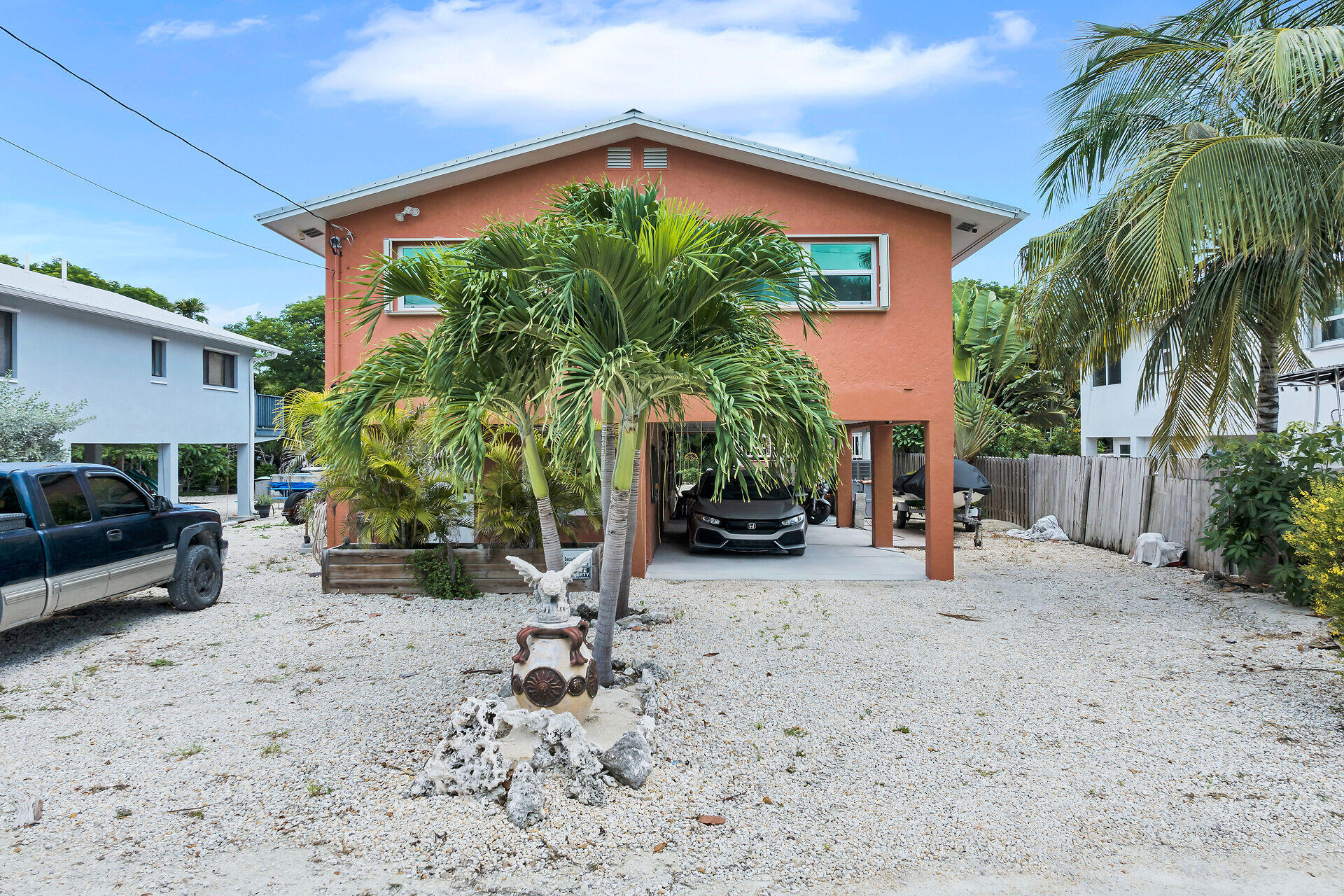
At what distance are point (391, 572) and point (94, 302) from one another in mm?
12320

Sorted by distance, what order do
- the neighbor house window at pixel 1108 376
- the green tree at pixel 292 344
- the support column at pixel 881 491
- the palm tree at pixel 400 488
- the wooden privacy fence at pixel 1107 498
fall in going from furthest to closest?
the green tree at pixel 292 344
the neighbor house window at pixel 1108 376
the support column at pixel 881 491
the wooden privacy fence at pixel 1107 498
the palm tree at pixel 400 488

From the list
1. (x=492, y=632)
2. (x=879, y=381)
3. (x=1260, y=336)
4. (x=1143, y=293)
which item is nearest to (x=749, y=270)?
(x=492, y=632)

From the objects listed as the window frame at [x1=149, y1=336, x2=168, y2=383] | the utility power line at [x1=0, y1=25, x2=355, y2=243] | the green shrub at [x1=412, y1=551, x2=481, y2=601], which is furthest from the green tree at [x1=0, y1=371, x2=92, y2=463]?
the window frame at [x1=149, y1=336, x2=168, y2=383]

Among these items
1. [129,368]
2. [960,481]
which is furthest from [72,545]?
[960,481]

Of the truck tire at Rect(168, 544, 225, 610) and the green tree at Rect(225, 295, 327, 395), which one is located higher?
the green tree at Rect(225, 295, 327, 395)

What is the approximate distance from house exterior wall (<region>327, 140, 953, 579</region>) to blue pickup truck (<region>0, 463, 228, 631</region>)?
2.95 metres

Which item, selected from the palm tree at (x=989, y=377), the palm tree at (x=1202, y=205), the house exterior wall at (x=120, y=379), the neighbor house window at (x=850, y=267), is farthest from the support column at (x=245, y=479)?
the palm tree at (x=1202, y=205)

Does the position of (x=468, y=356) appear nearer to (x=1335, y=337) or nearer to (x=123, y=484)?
(x=123, y=484)

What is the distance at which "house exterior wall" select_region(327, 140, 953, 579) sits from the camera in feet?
35.1

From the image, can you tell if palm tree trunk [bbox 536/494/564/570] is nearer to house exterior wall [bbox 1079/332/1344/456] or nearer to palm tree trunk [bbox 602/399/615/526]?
palm tree trunk [bbox 602/399/615/526]

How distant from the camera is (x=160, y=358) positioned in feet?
61.9

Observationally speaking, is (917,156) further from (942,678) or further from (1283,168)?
(942,678)

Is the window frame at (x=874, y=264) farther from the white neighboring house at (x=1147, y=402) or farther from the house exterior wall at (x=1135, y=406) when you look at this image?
the house exterior wall at (x=1135, y=406)

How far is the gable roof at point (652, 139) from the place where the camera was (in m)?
10.3
